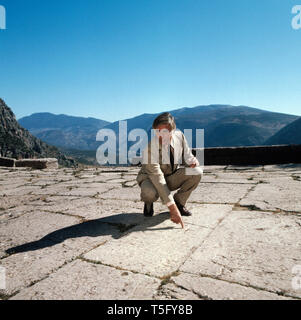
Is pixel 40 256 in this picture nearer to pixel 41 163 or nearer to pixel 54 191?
pixel 54 191

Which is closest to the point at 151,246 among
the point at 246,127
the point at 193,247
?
the point at 193,247

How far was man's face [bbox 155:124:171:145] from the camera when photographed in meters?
2.39

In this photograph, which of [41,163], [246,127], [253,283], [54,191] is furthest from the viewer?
[246,127]

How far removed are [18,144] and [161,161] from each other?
44.2m

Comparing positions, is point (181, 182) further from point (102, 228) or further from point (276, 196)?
point (276, 196)

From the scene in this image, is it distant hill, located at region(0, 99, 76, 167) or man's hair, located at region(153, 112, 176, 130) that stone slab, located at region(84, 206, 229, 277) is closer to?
man's hair, located at region(153, 112, 176, 130)

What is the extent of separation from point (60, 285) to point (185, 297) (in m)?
0.73

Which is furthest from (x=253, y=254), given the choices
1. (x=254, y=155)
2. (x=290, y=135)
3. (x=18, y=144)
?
(x=290, y=135)

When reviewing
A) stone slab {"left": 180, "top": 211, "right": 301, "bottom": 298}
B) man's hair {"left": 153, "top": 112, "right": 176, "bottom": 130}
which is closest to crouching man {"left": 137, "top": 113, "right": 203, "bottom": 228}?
man's hair {"left": 153, "top": 112, "right": 176, "bottom": 130}

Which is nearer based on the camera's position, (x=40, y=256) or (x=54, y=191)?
(x=40, y=256)

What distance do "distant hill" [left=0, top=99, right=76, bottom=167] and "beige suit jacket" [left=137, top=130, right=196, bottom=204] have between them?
1449 inches

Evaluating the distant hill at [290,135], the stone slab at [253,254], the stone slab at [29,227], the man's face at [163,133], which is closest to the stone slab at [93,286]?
the stone slab at [253,254]

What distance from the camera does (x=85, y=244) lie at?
2.08 m

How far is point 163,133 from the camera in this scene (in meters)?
2.41
